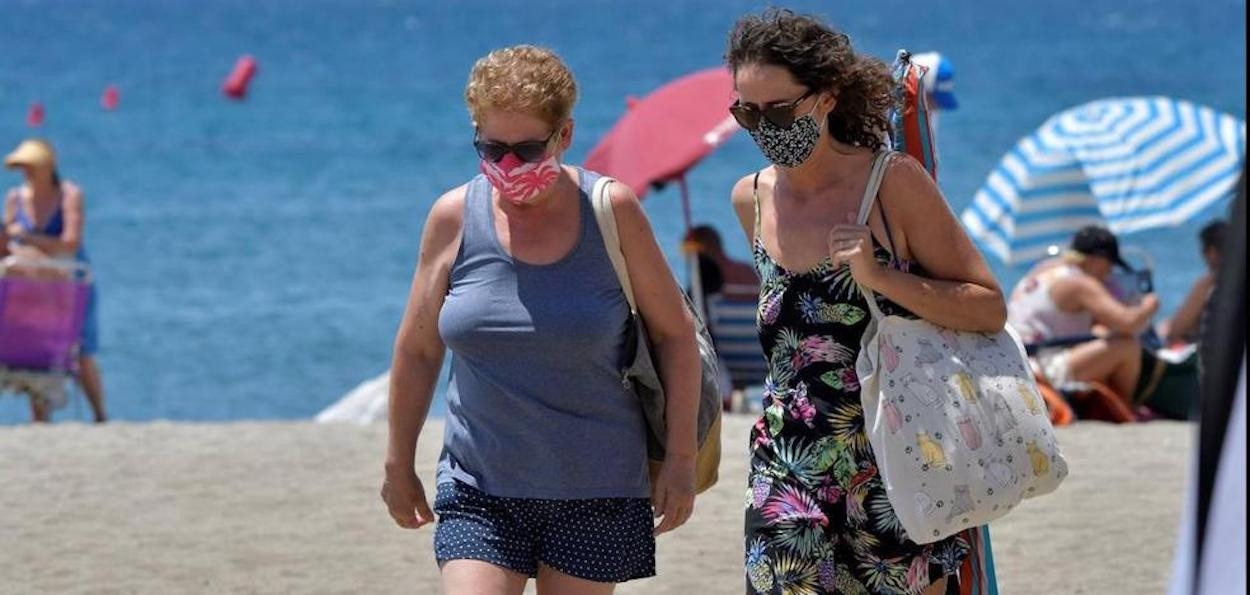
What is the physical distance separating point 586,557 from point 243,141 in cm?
3495

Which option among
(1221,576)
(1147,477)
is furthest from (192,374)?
(1221,576)

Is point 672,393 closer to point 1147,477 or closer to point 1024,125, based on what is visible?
point 1147,477

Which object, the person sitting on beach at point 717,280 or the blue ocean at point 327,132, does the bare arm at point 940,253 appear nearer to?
the blue ocean at point 327,132

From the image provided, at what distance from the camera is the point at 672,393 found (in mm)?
3598

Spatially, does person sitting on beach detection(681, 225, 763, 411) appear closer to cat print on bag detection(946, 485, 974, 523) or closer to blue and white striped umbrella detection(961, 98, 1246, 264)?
→ blue and white striped umbrella detection(961, 98, 1246, 264)

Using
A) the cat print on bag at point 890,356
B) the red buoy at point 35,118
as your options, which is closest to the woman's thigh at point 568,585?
the cat print on bag at point 890,356

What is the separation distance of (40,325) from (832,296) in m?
7.30

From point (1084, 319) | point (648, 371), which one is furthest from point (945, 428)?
point (1084, 319)

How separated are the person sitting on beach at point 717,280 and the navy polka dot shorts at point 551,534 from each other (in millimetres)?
7143

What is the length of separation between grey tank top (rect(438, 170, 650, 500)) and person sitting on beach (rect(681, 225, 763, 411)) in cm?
715

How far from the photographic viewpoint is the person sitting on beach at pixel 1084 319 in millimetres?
9109

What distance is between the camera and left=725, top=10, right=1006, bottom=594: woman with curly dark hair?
349cm

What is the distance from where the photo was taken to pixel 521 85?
3.46 metres

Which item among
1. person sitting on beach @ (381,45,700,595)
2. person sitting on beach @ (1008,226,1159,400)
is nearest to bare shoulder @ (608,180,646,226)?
person sitting on beach @ (381,45,700,595)
